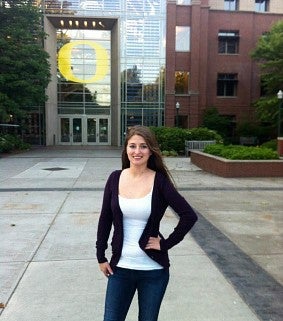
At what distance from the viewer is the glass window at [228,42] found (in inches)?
1368

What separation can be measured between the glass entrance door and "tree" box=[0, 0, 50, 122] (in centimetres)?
1014

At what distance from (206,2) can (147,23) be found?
5.32m

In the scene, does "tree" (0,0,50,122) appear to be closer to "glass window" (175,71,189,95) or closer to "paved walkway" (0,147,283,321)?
"glass window" (175,71,189,95)

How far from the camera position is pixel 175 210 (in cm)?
258

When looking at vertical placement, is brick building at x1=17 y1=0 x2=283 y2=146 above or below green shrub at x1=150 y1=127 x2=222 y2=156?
above

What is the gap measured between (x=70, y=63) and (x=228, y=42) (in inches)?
563

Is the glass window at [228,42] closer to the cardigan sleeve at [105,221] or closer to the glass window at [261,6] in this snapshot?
the glass window at [261,6]

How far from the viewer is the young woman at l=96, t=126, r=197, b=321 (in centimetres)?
247

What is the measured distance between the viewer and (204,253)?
17.8ft

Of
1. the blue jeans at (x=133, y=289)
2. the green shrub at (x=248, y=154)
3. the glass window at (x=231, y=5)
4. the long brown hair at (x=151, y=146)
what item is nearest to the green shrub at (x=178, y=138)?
the green shrub at (x=248, y=154)

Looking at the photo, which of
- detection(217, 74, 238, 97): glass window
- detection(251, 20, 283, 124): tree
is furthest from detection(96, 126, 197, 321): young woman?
detection(217, 74, 238, 97): glass window

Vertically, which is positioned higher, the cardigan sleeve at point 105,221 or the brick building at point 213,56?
the brick building at point 213,56

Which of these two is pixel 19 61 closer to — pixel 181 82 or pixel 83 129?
pixel 83 129

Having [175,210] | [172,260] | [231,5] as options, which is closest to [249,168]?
[172,260]
